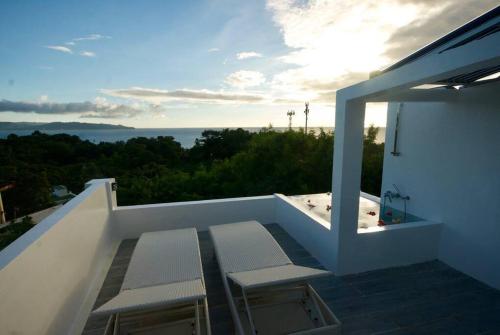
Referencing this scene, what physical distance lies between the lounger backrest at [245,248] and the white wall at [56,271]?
1.46m

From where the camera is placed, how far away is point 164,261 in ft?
9.16

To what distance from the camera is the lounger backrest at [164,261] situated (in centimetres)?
249

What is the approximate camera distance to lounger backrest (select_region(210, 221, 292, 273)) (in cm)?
276

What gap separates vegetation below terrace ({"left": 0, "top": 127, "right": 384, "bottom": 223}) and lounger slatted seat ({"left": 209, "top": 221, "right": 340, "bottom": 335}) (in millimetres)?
10394

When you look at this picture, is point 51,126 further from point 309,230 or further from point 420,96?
point 420,96

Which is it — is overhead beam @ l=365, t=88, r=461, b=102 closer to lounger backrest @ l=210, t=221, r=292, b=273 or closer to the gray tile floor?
lounger backrest @ l=210, t=221, r=292, b=273

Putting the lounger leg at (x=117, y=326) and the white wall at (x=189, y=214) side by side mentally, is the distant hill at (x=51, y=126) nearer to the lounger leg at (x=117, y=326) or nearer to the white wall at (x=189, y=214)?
the white wall at (x=189, y=214)

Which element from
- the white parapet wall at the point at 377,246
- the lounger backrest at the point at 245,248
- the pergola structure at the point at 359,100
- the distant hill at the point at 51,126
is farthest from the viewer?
the distant hill at the point at 51,126

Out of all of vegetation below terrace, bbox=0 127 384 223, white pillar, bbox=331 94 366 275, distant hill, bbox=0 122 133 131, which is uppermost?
distant hill, bbox=0 122 133 131

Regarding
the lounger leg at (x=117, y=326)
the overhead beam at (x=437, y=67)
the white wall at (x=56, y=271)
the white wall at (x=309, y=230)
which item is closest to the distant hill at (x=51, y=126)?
the white wall at (x=56, y=271)

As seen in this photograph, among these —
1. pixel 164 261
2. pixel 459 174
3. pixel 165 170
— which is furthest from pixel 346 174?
pixel 165 170

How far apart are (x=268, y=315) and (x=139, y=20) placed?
683cm

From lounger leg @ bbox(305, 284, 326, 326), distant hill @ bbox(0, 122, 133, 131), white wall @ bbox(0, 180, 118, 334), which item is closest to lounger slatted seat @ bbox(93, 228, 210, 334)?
white wall @ bbox(0, 180, 118, 334)

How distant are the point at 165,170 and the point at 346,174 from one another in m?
20.4
